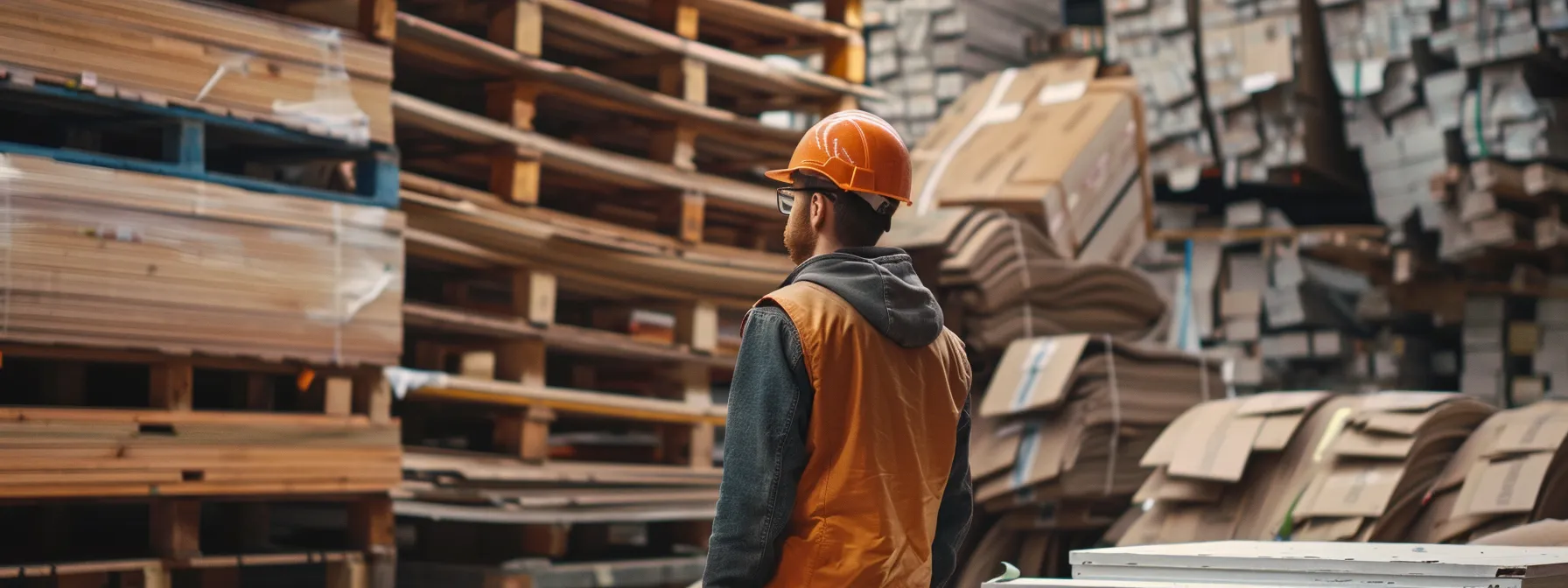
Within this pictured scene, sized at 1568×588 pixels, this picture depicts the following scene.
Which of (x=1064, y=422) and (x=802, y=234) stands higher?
(x=802, y=234)

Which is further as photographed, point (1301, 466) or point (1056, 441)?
point (1056, 441)

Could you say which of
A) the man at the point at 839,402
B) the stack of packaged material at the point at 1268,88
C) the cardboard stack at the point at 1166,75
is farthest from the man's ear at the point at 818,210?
the cardboard stack at the point at 1166,75

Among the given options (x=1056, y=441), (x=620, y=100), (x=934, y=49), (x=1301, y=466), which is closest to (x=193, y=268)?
(x=620, y=100)

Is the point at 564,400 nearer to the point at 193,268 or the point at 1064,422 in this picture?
the point at 193,268

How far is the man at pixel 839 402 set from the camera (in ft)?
7.80

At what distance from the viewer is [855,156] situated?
2582 mm

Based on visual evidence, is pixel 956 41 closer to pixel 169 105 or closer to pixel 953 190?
pixel 953 190

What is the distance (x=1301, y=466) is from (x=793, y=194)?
9.08 ft

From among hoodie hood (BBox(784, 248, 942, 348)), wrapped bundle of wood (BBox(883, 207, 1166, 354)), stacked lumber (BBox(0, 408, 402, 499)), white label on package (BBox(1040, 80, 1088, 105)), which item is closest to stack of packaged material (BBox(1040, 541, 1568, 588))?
hoodie hood (BBox(784, 248, 942, 348))

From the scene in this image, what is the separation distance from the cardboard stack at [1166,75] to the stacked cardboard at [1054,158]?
6.16 ft

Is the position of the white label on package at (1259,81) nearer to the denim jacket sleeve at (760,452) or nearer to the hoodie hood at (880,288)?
the hoodie hood at (880,288)

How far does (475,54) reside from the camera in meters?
5.09

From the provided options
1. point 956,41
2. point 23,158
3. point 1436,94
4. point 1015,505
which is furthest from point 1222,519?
point 956,41

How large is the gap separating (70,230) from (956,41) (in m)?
6.86
